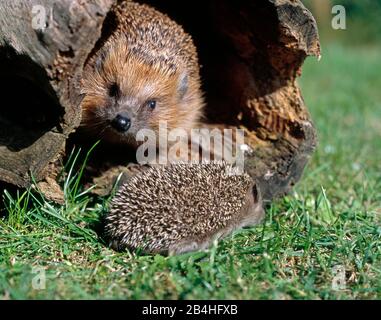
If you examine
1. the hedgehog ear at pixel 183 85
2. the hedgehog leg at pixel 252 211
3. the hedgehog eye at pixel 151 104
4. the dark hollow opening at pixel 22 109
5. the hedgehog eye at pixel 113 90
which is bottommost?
the hedgehog leg at pixel 252 211

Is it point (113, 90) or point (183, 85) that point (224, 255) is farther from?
point (183, 85)

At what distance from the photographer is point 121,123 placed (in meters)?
4.91

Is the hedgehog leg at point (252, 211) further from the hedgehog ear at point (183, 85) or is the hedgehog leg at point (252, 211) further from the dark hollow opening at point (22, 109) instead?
the dark hollow opening at point (22, 109)

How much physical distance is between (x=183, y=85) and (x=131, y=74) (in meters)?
0.68

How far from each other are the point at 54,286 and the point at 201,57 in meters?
3.54

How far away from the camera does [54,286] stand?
3.50 metres

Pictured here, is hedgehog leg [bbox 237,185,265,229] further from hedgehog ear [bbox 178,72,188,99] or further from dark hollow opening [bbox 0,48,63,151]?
dark hollow opening [bbox 0,48,63,151]

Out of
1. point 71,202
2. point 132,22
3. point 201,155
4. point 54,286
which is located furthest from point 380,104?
point 54,286

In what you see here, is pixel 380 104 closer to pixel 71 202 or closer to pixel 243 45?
pixel 243 45

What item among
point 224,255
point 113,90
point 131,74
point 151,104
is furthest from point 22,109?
point 224,255

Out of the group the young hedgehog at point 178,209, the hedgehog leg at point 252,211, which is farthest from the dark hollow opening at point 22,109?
the hedgehog leg at point 252,211

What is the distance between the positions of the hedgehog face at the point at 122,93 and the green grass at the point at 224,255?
575mm

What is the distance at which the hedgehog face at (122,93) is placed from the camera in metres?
5.07

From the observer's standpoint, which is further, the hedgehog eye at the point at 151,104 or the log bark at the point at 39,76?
the hedgehog eye at the point at 151,104
